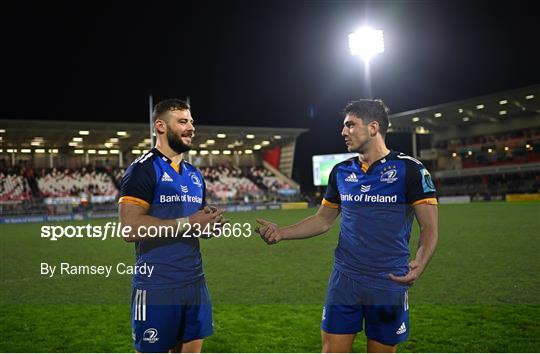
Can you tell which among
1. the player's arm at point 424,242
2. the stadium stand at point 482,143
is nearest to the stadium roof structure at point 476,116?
the stadium stand at point 482,143

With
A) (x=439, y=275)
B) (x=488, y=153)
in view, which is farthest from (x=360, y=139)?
(x=488, y=153)

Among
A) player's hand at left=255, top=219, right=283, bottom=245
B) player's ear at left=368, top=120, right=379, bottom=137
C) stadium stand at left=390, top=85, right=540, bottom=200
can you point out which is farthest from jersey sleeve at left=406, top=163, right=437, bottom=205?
stadium stand at left=390, top=85, right=540, bottom=200

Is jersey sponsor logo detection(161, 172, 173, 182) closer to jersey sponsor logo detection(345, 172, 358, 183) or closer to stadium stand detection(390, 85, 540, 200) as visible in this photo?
jersey sponsor logo detection(345, 172, 358, 183)

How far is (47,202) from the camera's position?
3144cm

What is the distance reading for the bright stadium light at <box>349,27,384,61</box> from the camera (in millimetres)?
12891

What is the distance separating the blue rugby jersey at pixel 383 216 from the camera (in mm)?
3328

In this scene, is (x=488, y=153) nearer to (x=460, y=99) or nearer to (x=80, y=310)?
(x=460, y=99)

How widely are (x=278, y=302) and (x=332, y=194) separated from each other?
4468mm

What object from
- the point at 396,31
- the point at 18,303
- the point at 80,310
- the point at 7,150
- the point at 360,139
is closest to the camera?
the point at 360,139

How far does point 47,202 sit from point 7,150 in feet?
37.7

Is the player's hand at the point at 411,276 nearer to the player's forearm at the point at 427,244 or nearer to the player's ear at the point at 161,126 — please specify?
the player's forearm at the point at 427,244

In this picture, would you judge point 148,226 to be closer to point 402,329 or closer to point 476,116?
point 402,329

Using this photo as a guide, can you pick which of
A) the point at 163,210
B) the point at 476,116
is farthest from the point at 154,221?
the point at 476,116

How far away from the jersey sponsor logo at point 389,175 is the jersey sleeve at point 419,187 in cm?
9
